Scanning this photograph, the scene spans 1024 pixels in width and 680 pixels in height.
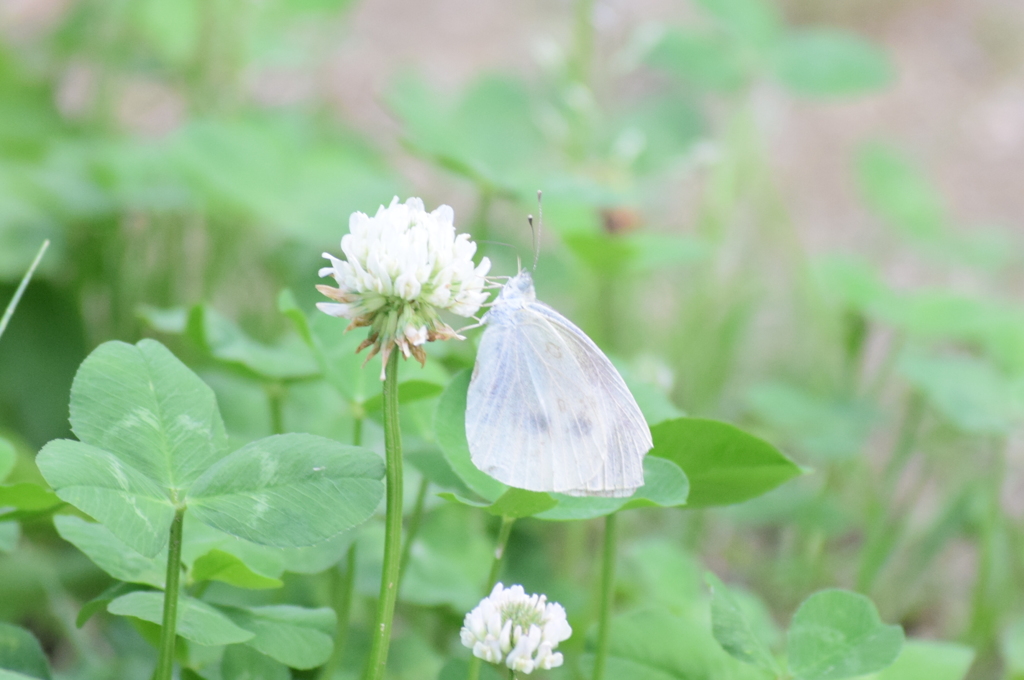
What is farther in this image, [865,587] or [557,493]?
[865,587]

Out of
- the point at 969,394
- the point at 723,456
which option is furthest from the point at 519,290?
the point at 969,394

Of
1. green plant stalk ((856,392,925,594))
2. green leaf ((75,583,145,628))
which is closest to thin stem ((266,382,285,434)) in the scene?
green leaf ((75,583,145,628))

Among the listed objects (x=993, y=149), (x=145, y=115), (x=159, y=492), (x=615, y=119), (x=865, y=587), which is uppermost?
(x=993, y=149)

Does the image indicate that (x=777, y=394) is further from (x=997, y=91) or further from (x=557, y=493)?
(x=997, y=91)

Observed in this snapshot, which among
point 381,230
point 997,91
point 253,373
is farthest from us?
point 997,91

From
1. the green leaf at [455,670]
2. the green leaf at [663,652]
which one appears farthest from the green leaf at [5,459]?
the green leaf at [663,652]

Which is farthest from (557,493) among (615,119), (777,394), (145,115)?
(145,115)

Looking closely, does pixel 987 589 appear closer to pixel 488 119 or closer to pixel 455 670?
pixel 455 670

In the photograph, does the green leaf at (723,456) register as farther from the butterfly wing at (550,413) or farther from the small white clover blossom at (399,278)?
the small white clover blossom at (399,278)
